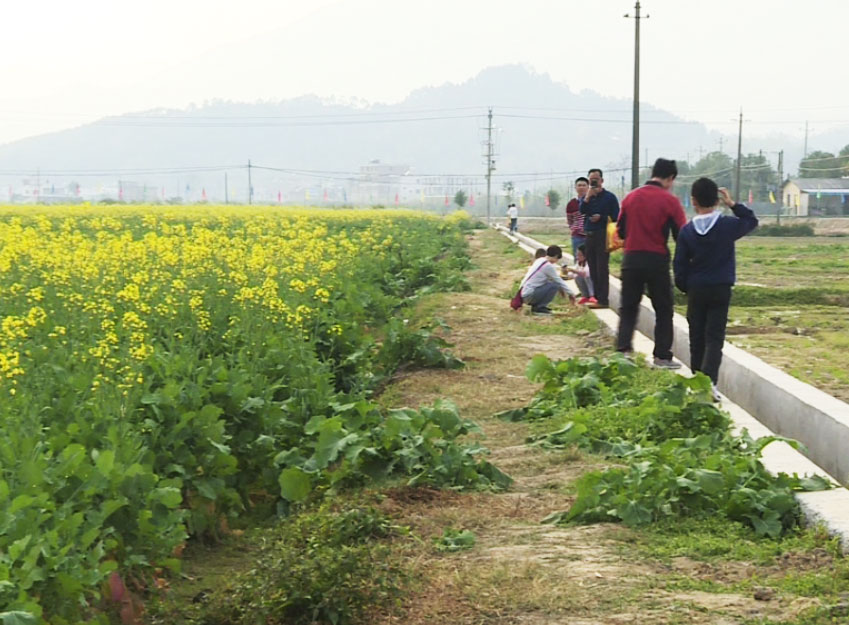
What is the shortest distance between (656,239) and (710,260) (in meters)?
1.75

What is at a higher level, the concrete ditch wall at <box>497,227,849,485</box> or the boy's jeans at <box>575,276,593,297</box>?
the concrete ditch wall at <box>497,227,849,485</box>

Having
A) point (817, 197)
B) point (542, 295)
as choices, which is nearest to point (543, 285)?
point (542, 295)

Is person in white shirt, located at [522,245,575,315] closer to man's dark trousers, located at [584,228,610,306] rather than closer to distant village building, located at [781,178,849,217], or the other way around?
man's dark trousers, located at [584,228,610,306]

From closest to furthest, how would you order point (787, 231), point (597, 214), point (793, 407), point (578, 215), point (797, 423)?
point (797, 423), point (793, 407), point (597, 214), point (578, 215), point (787, 231)

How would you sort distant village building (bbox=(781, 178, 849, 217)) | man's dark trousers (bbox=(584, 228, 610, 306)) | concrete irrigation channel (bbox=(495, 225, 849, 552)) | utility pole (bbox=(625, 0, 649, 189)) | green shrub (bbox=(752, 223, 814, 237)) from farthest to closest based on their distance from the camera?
distant village building (bbox=(781, 178, 849, 217)) → green shrub (bbox=(752, 223, 814, 237)) → utility pole (bbox=(625, 0, 649, 189)) → man's dark trousers (bbox=(584, 228, 610, 306)) → concrete irrigation channel (bbox=(495, 225, 849, 552))

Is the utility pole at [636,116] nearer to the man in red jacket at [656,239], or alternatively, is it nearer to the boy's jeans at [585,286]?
the boy's jeans at [585,286]

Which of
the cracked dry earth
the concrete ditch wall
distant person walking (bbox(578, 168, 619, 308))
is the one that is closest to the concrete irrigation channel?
the concrete ditch wall

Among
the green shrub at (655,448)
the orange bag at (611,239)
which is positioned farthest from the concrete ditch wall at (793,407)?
the orange bag at (611,239)

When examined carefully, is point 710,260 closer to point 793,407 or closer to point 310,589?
point 793,407

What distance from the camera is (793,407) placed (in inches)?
332

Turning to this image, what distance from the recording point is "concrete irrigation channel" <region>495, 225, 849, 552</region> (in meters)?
6.20

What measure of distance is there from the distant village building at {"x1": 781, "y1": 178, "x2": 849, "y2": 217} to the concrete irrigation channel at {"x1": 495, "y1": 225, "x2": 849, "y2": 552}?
83.3 m

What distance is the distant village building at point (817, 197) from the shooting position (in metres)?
93.9

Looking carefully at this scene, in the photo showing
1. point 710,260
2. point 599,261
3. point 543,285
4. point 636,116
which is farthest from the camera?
point 636,116
